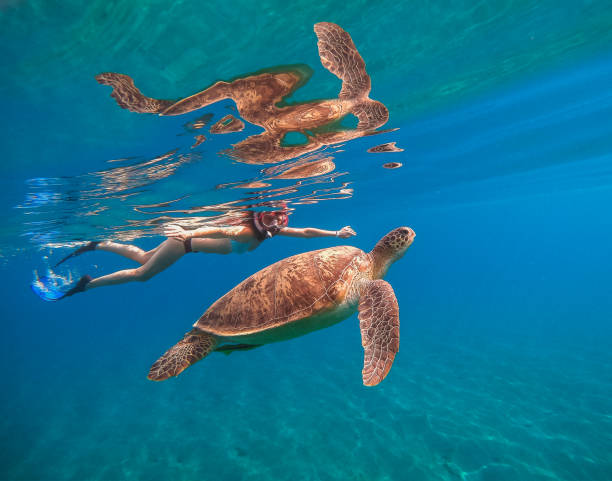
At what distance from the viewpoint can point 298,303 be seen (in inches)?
187

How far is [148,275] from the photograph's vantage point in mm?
6957

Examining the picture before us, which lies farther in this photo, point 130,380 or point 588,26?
point 130,380

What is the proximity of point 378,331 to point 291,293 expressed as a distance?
4.86 ft

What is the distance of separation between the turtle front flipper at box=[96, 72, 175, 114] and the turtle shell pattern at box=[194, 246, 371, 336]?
139 inches

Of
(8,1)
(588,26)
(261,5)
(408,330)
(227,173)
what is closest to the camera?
(8,1)

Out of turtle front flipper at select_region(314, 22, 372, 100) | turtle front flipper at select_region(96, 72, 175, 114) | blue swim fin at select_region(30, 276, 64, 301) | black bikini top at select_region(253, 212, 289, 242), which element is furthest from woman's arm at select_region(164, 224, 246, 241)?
blue swim fin at select_region(30, 276, 64, 301)

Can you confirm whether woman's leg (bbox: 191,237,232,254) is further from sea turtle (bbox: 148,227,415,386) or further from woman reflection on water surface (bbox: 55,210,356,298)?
sea turtle (bbox: 148,227,415,386)

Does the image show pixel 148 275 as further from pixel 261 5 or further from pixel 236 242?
pixel 261 5

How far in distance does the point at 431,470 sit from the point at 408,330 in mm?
18565

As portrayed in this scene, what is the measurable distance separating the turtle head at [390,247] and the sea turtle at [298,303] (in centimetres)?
2

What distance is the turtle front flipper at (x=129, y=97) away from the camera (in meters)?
4.72

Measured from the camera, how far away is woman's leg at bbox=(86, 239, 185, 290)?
21.5 ft

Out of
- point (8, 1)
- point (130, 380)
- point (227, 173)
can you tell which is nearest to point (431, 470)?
point (227, 173)

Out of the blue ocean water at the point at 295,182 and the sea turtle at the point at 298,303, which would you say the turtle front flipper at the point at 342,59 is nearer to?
the blue ocean water at the point at 295,182
